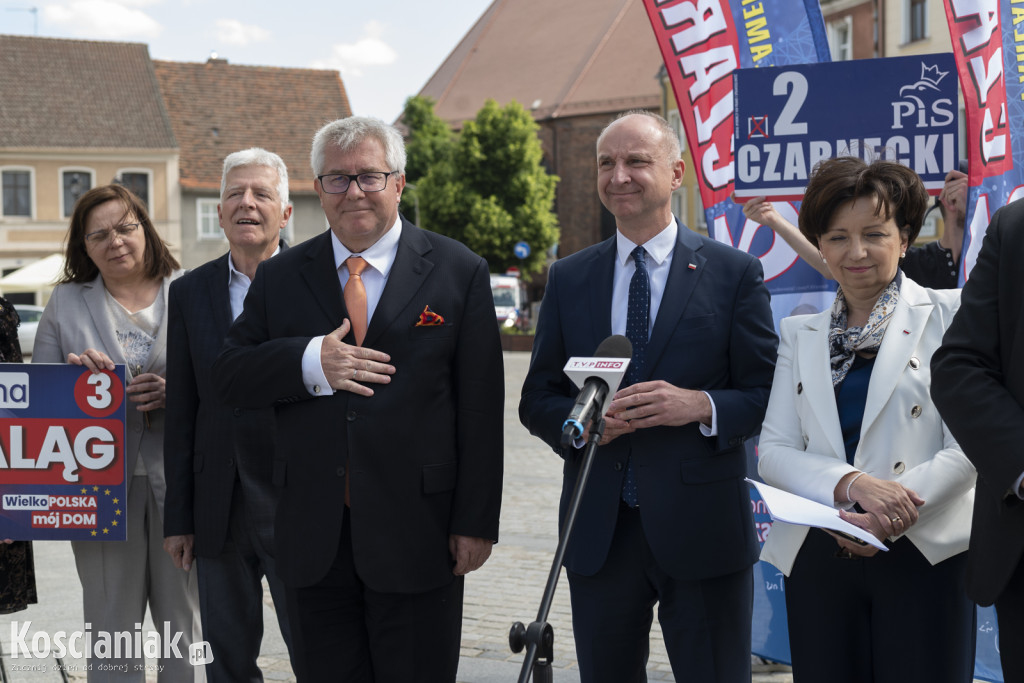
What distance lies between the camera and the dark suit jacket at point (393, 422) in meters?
3.43

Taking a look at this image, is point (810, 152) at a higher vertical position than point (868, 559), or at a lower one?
higher

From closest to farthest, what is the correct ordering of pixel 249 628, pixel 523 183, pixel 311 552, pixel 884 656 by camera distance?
pixel 884 656, pixel 311 552, pixel 249 628, pixel 523 183

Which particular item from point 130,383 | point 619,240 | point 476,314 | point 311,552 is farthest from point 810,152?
point 130,383

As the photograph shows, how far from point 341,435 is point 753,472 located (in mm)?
2121

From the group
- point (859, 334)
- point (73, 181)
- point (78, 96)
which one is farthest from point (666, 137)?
point (78, 96)

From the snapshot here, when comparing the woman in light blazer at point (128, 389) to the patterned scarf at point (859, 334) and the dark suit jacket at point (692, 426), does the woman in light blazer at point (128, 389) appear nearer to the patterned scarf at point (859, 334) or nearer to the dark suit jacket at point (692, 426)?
the dark suit jacket at point (692, 426)

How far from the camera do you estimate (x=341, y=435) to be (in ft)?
11.3

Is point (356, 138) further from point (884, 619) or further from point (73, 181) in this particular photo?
point (73, 181)

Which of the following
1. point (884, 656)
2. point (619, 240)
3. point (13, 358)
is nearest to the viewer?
point (884, 656)

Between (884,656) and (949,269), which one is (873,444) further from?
(949,269)

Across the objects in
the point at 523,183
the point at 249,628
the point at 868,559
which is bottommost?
the point at 249,628

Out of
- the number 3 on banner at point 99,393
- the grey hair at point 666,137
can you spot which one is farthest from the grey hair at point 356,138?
the number 3 on banner at point 99,393

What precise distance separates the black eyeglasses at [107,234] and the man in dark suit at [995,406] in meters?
3.29

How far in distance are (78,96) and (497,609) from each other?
4517 centimetres
